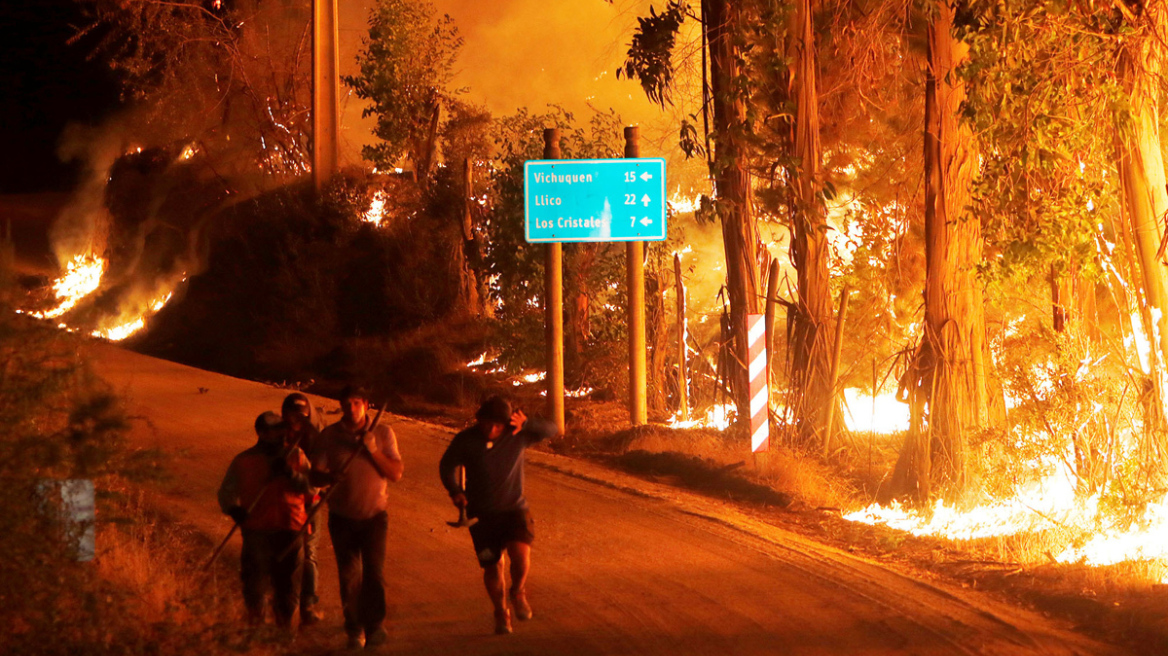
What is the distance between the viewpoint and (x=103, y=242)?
115 feet

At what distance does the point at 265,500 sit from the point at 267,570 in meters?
0.46

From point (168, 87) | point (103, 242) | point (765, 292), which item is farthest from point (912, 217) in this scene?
point (103, 242)

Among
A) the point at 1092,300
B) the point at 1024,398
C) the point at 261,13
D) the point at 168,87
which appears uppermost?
the point at 261,13

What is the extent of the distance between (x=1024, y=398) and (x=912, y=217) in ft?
18.2

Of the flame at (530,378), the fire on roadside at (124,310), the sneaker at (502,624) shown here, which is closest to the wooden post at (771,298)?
the flame at (530,378)

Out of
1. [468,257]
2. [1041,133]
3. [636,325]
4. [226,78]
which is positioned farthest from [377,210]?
[1041,133]

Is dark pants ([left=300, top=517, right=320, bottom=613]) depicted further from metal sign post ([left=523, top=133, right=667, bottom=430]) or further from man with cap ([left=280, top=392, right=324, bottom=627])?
metal sign post ([left=523, top=133, right=667, bottom=430])

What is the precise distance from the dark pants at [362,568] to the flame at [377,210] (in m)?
20.7

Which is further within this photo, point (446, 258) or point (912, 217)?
point (446, 258)

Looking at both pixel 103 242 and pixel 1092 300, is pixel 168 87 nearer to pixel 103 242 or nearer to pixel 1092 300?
pixel 103 242

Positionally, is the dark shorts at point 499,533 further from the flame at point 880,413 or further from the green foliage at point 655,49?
the green foliage at point 655,49

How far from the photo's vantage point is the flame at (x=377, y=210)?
2725 cm

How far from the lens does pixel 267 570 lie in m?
6.99

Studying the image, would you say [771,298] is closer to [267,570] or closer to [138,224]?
[267,570]
